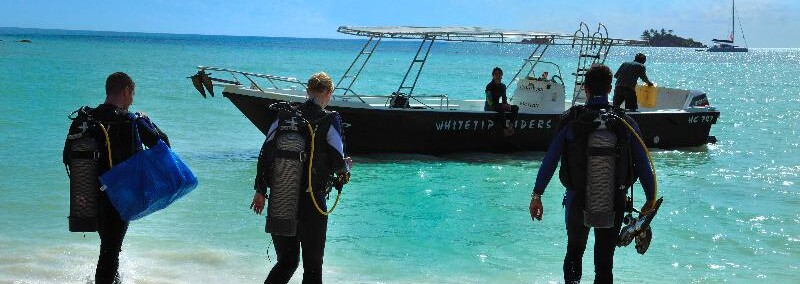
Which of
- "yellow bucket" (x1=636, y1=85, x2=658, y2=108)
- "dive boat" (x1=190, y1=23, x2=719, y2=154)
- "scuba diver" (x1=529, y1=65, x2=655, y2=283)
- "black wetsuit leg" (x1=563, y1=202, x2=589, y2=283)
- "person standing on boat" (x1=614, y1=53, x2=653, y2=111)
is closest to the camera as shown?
"scuba diver" (x1=529, y1=65, x2=655, y2=283)

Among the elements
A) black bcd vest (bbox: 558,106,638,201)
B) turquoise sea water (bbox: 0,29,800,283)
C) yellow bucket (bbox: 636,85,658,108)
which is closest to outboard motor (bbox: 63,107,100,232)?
turquoise sea water (bbox: 0,29,800,283)

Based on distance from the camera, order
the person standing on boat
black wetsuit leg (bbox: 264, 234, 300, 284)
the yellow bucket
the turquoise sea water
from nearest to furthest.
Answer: black wetsuit leg (bbox: 264, 234, 300, 284)
the turquoise sea water
the person standing on boat
the yellow bucket

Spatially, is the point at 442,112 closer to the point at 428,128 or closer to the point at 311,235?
the point at 428,128

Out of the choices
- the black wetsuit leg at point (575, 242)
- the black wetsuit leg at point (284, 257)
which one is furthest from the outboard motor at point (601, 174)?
the black wetsuit leg at point (284, 257)

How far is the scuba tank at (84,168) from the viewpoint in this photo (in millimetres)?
5207

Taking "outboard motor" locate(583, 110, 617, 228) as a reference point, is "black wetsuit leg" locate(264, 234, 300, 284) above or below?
below

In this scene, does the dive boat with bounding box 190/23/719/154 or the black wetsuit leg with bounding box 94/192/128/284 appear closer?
the black wetsuit leg with bounding box 94/192/128/284

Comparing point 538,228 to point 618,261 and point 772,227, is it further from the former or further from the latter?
point 772,227

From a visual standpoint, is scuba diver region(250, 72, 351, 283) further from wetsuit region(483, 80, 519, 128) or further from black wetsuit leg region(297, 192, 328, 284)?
wetsuit region(483, 80, 519, 128)

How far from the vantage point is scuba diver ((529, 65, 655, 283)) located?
518 centimetres

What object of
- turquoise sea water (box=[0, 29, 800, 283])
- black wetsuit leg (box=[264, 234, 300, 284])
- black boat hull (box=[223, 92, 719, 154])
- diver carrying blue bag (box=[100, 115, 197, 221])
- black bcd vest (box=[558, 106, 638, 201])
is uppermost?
black bcd vest (box=[558, 106, 638, 201])

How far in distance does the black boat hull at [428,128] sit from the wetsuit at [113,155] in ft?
31.3

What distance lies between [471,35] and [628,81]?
109 inches

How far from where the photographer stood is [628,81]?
16500mm
